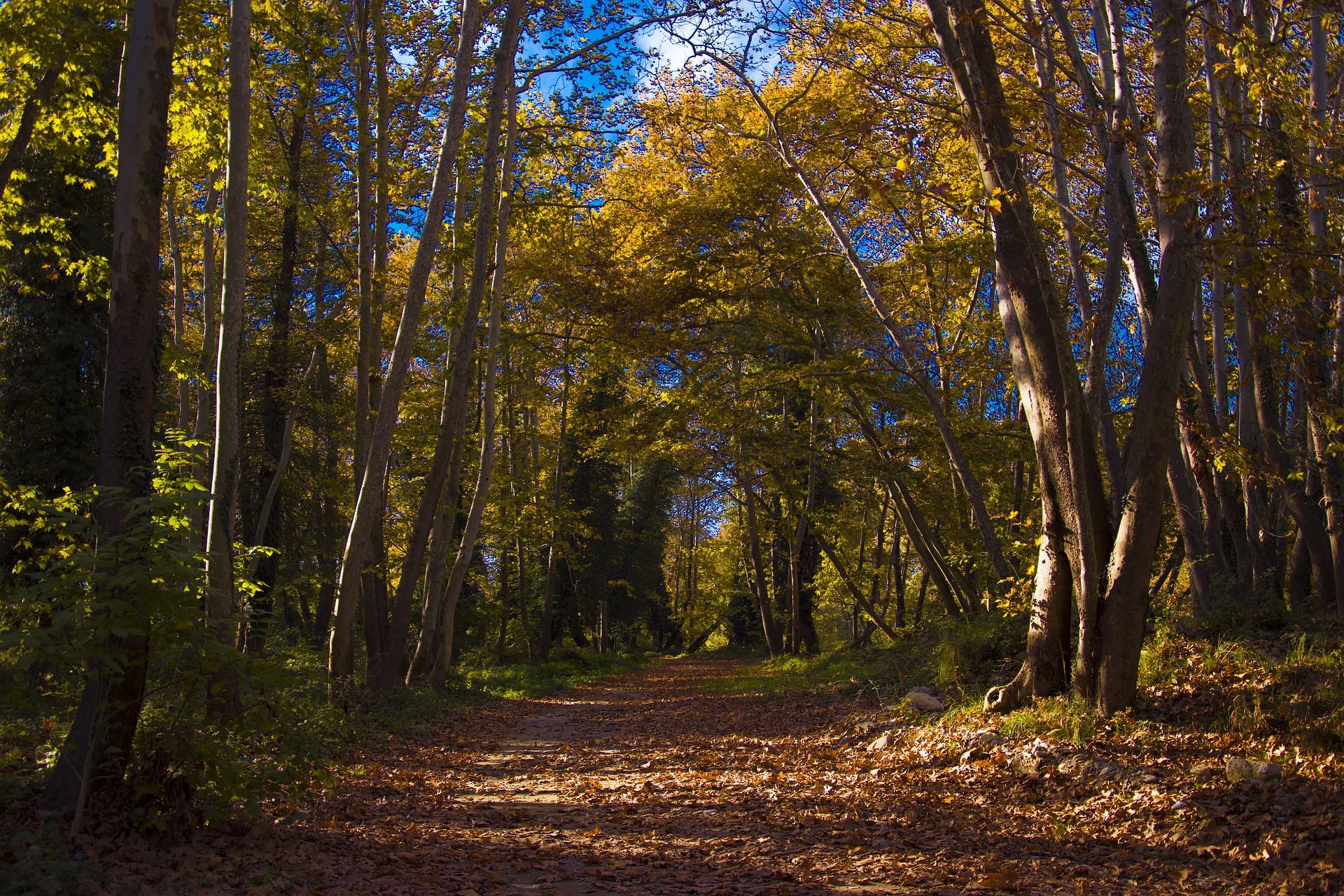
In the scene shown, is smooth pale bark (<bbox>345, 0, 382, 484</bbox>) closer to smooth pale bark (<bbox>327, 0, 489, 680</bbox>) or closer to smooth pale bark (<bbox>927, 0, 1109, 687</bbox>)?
smooth pale bark (<bbox>327, 0, 489, 680</bbox>)

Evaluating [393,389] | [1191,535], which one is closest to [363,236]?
[393,389]

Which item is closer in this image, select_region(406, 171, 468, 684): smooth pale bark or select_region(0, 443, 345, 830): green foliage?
select_region(0, 443, 345, 830): green foliage

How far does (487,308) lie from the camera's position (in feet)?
51.9

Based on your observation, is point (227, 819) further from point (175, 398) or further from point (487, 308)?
point (175, 398)

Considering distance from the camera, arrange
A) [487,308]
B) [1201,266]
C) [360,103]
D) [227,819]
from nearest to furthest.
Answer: [227,819] → [1201,266] → [360,103] → [487,308]

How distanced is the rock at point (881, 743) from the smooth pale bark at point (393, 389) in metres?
5.98

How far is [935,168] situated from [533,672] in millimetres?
14709

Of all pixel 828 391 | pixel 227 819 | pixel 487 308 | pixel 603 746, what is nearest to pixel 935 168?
pixel 828 391

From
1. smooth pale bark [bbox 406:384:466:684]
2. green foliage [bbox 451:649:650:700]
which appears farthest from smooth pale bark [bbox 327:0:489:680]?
green foliage [bbox 451:649:650:700]

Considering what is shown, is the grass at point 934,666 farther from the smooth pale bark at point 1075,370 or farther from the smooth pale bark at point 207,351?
the smooth pale bark at point 207,351

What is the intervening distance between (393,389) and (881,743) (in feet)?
22.5

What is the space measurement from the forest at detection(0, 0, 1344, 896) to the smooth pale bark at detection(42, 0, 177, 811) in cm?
3

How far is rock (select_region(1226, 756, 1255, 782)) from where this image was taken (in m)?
5.14

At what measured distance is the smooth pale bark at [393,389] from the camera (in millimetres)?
10078
